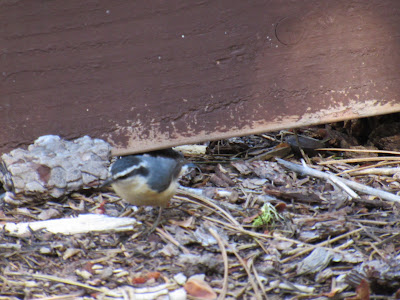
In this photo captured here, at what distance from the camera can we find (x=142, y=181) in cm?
381

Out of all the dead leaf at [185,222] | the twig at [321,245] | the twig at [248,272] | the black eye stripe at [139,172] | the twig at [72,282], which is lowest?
the twig at [321,245]

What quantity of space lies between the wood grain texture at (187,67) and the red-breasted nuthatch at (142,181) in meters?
0.74

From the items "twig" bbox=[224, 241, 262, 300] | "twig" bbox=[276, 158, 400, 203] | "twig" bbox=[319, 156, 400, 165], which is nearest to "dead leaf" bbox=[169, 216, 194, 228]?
"twig" bbox=[224, 241, 262, 300]

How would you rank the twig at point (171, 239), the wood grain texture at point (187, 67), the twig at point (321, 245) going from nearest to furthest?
the twig at point (321, 245) < the twig at point (171, 239) < the wood grain texture at point (187, 67)

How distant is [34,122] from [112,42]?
83 cm

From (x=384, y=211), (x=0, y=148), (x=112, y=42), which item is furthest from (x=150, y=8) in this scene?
(x=384, y=211)

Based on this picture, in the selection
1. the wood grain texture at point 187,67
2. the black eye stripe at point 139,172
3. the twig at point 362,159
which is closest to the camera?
the black eye stripe at point 139,172

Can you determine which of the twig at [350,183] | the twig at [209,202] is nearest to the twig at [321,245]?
the twig at [209,202]

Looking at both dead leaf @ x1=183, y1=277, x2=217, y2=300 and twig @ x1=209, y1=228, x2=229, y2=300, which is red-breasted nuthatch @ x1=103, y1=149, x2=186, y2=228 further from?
dead leaf @ x1=183, y1=277, x2=217, y2=300

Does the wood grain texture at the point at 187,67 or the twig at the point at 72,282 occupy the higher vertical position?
the wood grain texture at the point at 187,67

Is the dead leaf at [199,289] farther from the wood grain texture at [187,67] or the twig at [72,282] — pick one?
the wood grain texture at [187,67]

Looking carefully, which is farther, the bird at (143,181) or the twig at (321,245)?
the bird at (143,181)

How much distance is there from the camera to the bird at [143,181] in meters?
3.78

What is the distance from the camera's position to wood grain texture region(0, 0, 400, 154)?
4.31 m
